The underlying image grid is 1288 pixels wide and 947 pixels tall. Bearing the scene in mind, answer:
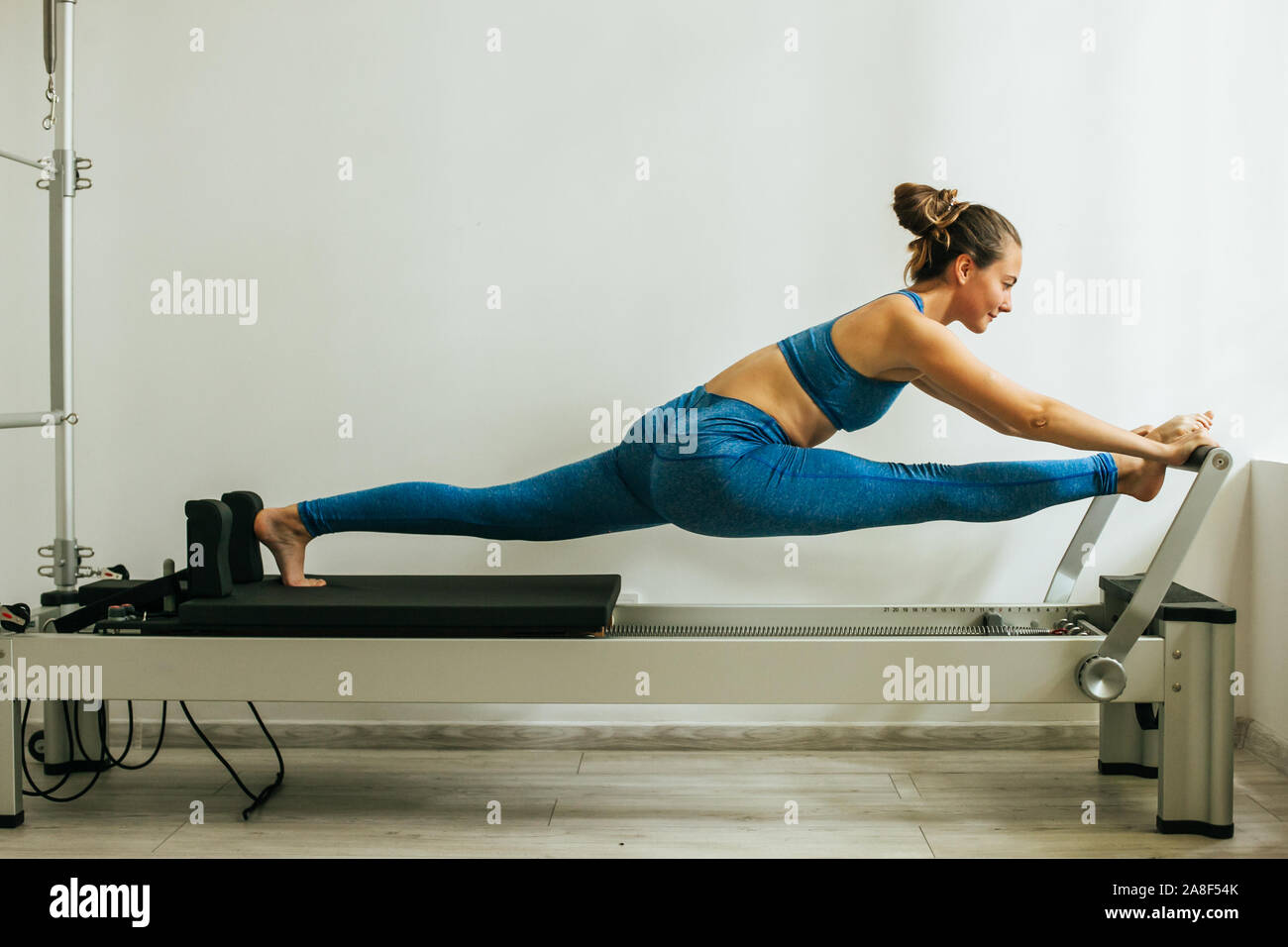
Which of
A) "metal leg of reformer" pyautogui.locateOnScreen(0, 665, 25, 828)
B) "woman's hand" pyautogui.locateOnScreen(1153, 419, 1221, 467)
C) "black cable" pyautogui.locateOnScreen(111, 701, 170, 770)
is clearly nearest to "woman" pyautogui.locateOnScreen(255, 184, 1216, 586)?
"woman's hand" pyautogui.locateOnScreen(1153, 419, 1221, 467)

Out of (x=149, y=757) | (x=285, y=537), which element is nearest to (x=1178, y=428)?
(x=285, y=537)

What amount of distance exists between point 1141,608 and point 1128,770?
1.95 ft

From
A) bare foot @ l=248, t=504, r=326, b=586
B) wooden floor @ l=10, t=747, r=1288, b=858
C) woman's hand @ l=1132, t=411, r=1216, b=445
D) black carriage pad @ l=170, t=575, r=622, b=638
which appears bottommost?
wooden floor @ l=10, t=747, r=1288, b=858

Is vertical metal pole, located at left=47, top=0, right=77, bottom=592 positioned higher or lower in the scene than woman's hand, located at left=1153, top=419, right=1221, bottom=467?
higher

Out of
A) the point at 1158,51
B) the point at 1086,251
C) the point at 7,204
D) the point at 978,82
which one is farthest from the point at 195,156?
the point at 1158,51

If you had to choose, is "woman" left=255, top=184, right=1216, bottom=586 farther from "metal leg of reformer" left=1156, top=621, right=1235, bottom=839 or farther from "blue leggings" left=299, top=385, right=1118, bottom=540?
"metal leg of reformer" left=1156, top=621, right=1235, bottom=839

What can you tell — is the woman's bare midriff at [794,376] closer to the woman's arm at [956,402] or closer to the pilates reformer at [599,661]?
the woman's arm at [956,402]

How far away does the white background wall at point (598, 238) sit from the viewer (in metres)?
2.34

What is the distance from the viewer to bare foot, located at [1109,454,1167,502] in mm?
1813

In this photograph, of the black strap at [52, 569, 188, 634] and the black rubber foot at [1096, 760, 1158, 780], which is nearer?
the black strap at [52, 569, 188, 634]

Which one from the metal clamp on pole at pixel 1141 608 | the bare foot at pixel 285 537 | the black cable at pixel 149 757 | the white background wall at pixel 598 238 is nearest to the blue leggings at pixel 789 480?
the metal clamp on pole at pixel 1141 608

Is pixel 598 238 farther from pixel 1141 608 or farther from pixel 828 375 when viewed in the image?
pixel 1141 608

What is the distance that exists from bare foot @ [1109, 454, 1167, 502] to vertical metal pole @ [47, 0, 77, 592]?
1979 millimetres

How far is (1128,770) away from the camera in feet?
7.17
